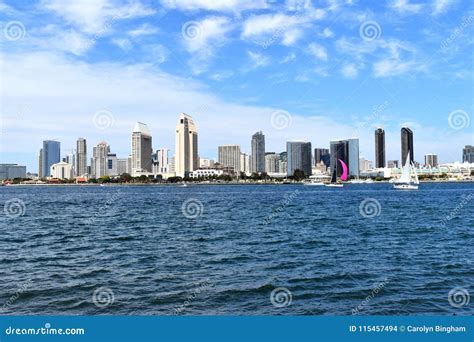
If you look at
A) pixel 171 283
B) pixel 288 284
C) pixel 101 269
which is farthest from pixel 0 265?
pixel 288 284

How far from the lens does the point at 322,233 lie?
3316 centimetres

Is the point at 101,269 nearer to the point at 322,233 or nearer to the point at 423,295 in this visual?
the point at 423,295

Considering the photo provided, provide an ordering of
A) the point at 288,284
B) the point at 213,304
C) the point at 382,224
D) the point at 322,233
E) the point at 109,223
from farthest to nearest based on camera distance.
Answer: the point at 109,223 < the point at 382,224 < the point at 322,233 < the point at 288,284 < the point at 213,304

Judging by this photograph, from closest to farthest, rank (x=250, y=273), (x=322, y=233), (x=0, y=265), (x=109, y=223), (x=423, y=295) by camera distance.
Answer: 1. (x=423, y=295)
2. (x=250, y=273)
3. (x=0, y=265)
4. (x=322, y=233)
5. (x=109, y=223)

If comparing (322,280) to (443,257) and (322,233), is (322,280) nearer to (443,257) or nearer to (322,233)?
(443,257)

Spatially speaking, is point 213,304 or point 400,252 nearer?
point 213,304

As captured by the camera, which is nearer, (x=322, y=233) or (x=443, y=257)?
(x=443, y=257)

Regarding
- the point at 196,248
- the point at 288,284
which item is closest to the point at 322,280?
the point at 288,284

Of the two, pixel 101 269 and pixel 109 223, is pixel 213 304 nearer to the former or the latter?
pixel 101 269

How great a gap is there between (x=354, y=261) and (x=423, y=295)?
616 centimetres

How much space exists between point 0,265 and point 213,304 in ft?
41.4

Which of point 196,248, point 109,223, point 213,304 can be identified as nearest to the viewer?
point 213,304

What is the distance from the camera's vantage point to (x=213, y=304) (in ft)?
49.4

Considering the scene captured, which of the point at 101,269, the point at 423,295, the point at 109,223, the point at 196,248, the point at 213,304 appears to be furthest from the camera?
the point at 109,223
